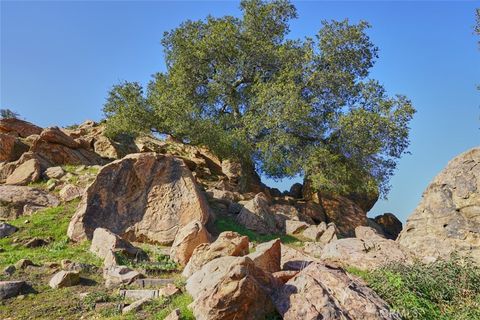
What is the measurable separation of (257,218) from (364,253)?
9.55m

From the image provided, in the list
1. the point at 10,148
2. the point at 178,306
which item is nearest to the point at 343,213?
the point at 10,148

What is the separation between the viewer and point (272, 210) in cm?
2798

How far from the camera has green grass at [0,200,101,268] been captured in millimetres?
16688

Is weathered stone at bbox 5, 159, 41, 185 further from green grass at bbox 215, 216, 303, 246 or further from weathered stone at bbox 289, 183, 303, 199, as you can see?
weathered stone at bbox 289, 183, 303, 199

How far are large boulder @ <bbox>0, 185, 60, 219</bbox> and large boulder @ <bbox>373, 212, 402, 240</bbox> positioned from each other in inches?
1041

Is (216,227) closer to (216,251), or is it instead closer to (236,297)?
(216,251)

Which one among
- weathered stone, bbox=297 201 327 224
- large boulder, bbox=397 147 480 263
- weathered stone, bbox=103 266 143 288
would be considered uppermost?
weathered stone, bbox=297 201 327 224

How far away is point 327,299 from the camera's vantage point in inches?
394

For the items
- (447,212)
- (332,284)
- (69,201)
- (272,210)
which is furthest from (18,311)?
(272,210)

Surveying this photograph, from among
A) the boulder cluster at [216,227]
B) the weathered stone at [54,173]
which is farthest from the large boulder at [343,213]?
the weathered stone at [54,173]

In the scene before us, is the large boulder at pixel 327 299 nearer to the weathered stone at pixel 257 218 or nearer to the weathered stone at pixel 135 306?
the weathered stone at pixel 135 306

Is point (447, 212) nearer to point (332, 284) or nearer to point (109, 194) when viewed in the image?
point (332, 284)

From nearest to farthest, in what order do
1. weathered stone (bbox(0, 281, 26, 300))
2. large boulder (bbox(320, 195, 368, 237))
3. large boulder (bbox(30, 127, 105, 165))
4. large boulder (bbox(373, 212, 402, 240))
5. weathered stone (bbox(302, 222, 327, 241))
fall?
weathered stone (bbox(0, 281, 26, 300)) → weathered stone (bbox(302, 222, 327, 241)) → large boulder (bbox(30, 127, 105, 165)) → large boulder (bbox(320, 195, 368, 237)) → large boulder (bbox(373, 212, 402, 240))

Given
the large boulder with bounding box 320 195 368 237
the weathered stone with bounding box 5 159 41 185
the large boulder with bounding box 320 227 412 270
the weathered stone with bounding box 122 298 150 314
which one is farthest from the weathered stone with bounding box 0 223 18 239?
the large boulder with bounding box 320 195 368 237
